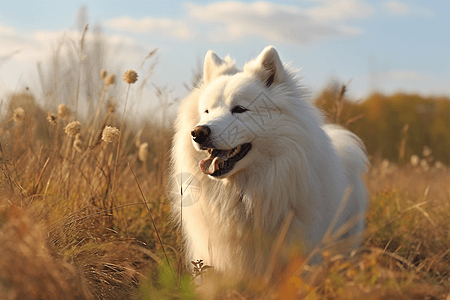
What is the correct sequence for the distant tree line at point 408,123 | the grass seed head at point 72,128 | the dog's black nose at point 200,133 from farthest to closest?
the distant tree line at point 408,123
the grass seed head at point 72,128
the dog's black nose at point 200,133

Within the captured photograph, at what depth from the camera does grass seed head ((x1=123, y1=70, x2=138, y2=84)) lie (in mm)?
3473


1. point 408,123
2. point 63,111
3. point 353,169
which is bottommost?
point 408,123

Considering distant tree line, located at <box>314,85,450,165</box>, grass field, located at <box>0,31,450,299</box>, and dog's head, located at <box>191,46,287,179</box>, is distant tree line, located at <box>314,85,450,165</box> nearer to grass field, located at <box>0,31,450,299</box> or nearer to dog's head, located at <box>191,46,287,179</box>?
grass field, located at <box>0,31,450,299</box>

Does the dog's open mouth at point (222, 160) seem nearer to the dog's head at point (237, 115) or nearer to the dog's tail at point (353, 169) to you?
the dog's head at point (237, 115)

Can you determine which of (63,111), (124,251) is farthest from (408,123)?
(124,251)

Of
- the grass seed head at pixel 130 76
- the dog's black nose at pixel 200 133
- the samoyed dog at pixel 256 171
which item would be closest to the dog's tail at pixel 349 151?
the samoyed dog at pixel 256 171

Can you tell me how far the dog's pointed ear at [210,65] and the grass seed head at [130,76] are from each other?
2.17ft

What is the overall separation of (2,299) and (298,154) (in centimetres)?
209

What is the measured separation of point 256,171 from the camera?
9.69 feet

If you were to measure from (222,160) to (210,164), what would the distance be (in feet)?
0.36

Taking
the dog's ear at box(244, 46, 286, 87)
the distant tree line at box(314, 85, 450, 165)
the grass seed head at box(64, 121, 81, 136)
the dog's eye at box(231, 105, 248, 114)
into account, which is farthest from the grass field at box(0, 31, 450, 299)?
the distant tree line at box(314, 85, 450, 165)

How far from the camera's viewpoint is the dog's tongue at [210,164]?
9.37 feet

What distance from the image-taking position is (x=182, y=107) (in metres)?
3.44

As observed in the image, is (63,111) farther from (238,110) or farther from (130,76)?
(238,110)
